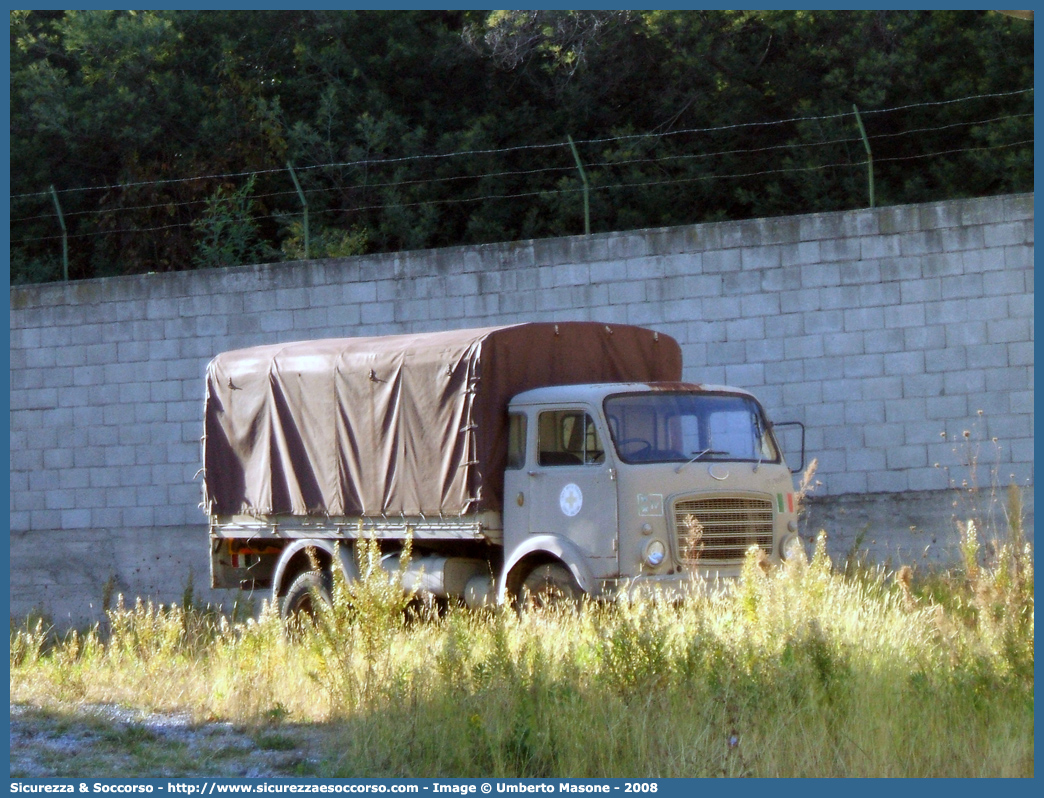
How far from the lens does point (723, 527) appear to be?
955cm

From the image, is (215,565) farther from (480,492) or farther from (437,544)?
(480,492)

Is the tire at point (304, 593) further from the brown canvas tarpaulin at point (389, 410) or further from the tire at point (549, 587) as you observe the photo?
the tire at point (549, 587)

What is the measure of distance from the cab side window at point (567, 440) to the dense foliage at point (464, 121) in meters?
8.94

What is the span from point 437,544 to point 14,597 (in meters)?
7.37

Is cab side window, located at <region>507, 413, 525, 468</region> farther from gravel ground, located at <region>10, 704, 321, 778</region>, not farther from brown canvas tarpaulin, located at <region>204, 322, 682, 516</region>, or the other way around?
gravel ground, located at <region>10, 704, 321, 778</region>

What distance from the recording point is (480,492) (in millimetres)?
9898

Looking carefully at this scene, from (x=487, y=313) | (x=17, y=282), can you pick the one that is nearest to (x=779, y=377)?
(x=487, y=313)

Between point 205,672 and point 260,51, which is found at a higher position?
point 260,51

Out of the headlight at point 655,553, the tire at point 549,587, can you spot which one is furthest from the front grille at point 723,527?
the tire at point 549,587

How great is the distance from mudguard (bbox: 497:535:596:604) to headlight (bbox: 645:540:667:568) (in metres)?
0.44

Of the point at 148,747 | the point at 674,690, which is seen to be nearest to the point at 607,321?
the point at 674,690

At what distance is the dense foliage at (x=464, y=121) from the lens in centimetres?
1925

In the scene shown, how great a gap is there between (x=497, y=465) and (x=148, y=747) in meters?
3.83

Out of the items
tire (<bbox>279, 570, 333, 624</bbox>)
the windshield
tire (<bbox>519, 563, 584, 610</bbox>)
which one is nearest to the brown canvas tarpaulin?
tire (<bbox>279, 570, 333, 624</bbox>)
